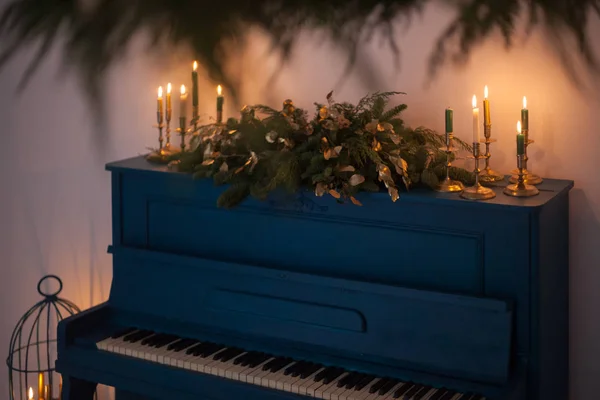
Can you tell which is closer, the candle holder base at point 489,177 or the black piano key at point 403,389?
the black piano key at point 403,389

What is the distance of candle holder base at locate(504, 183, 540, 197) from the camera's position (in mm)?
2586

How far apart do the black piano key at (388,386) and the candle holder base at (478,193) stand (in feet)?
1.89

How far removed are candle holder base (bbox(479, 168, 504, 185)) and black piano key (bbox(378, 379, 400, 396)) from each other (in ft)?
2.14

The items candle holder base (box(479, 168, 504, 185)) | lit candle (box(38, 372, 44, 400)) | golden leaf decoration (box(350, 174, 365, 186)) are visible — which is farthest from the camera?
lit candle (box(38, 372, 44, 400))

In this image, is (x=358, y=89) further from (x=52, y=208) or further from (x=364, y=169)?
(x=52, y=208)

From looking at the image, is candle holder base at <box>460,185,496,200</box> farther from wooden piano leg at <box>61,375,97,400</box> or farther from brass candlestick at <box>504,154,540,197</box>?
wooden piano leg at <box>61,375,97,400</box>

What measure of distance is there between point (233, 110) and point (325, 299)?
913mm

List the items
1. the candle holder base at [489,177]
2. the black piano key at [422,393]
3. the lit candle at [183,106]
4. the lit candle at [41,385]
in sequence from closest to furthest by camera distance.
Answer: the black piano key at [422,393] → the candle holder base at [489,177] → the lit candle at [183,106] → the lit candle at [41,385]

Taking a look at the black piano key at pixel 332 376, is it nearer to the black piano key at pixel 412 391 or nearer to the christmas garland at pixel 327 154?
the black piano key at pixel 412 391

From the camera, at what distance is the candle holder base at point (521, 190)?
2586 mm

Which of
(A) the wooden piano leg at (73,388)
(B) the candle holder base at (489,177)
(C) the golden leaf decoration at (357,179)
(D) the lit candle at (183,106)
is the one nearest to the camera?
(C) the golden leaf decoration at (357,179)

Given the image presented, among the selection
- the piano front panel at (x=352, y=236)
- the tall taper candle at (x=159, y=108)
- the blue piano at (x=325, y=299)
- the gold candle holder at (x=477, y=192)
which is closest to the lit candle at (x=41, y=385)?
the blue piano at (x=325, y=299)

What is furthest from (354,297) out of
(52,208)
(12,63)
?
(12,63)

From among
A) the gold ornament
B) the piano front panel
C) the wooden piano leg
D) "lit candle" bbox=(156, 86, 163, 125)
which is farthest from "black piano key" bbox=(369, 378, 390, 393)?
"lit candle" bbox=(156, 86, 163, 125)
